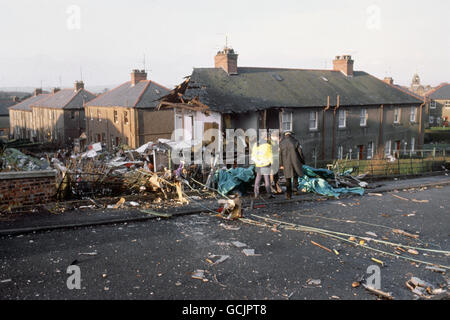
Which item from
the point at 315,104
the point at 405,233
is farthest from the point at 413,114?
the point at 405,233

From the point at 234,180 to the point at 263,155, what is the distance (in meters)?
1.25

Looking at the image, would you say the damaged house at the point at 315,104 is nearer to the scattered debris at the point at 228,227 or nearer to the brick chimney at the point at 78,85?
the scattered debris at the point at 228,227

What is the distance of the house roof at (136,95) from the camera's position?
34.3m

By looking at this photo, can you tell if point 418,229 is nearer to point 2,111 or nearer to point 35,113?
point 35,113

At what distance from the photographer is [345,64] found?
3086 cm

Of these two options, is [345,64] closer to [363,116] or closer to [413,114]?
[363,116]

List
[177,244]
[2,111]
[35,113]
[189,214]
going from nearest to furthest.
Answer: [177,244]
[189,214]
[35,113]
[2,111]

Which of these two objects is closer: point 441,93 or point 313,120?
point 313,120

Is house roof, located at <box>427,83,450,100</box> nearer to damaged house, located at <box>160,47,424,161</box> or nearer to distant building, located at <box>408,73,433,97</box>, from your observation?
distant building, located at <box>408,73,433,97</box>

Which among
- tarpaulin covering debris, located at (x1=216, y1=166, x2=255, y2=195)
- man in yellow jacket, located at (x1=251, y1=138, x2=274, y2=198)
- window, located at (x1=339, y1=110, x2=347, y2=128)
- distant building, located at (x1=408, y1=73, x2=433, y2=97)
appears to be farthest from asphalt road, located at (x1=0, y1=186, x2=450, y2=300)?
distant building, located at (x1=408, y1=73, x2=433, y2=97)

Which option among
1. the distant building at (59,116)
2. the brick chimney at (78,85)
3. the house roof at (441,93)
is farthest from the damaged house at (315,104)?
the house roof at (441,93)
